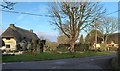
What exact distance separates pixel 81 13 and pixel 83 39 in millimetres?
34755

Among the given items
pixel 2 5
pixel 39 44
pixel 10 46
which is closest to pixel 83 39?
pixel 10 46

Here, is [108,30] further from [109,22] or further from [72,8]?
[72,8]

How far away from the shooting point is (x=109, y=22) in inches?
3027

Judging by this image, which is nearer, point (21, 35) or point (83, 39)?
point (21, 35)

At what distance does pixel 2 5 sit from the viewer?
17.9 metres

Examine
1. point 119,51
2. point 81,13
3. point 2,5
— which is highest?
point 81,13

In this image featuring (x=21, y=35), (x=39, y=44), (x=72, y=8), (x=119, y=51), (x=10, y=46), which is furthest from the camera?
(x=21, y=35)

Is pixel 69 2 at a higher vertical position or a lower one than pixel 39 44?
higher

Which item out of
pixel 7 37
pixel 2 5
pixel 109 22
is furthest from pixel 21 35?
pixel 2 5

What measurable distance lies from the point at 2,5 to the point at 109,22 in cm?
6183

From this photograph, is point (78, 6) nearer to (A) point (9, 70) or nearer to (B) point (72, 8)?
(B) point (72, 8)

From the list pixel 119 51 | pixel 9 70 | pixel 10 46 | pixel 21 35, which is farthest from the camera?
pixel 21 35

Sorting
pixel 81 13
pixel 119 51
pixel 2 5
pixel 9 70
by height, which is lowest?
pixel 9 70

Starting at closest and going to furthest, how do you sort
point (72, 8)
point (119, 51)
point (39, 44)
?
point (119, 51), point (72, 8), point (39, 44)
